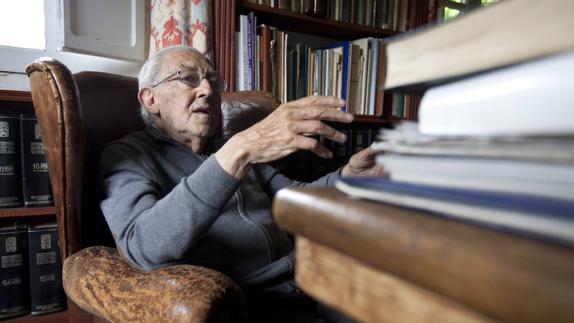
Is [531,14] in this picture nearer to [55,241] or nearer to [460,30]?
[460,30]

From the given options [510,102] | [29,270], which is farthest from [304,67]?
[510,102]

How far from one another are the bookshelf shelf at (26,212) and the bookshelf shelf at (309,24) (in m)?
1.12

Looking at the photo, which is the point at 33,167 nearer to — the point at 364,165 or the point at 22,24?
the point at 22,24

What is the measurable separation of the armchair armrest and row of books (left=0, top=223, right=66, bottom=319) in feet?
1.99

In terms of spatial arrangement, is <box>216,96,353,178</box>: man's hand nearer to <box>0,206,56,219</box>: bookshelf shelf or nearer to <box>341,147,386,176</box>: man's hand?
<box>341,147,386,176</box>: man's hand

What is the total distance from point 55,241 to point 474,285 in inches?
58.2

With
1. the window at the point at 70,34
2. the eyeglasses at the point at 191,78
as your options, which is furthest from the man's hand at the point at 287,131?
the window at the point at 70,34

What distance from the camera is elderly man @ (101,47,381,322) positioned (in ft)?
2.62

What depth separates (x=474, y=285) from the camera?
0.22m

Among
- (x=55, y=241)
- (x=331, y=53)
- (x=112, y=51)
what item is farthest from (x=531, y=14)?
(x=331, y=53)

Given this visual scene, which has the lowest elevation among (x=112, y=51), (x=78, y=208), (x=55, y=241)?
(x=55, y=241)

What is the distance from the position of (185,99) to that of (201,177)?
0.50 m

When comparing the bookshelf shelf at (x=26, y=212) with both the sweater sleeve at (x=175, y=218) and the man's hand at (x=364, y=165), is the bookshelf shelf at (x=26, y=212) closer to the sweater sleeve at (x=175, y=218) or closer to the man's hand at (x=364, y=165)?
the sweater sleeve at (x=175, y=218)

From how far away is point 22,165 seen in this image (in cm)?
130
